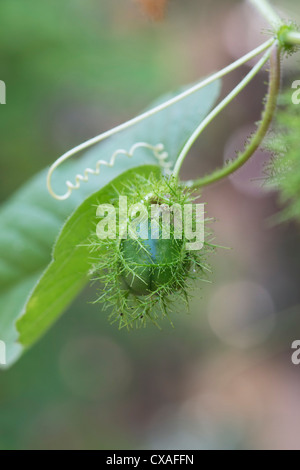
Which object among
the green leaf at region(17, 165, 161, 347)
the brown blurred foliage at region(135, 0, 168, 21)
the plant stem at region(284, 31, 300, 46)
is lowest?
the green leaf at region(17, 165, 161, 347)

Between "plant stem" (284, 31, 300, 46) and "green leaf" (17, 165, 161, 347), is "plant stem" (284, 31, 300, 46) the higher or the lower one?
the higher one

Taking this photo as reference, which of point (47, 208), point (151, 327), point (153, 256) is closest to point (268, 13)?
point (153, 256)

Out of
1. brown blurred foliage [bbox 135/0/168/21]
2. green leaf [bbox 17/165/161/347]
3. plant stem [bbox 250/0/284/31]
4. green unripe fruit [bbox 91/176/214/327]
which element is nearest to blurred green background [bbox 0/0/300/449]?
brown blurred foliage [bbox 135/0/168/21]

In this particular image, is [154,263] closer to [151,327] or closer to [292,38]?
[292,38]

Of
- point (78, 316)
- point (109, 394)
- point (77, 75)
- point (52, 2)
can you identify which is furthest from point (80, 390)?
point (52, 2)

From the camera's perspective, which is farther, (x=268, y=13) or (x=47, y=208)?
(x=47, y=208)

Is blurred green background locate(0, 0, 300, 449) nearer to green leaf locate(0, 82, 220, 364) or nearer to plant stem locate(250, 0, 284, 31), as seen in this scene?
green leaf locate(0, 82, 220, 364)
